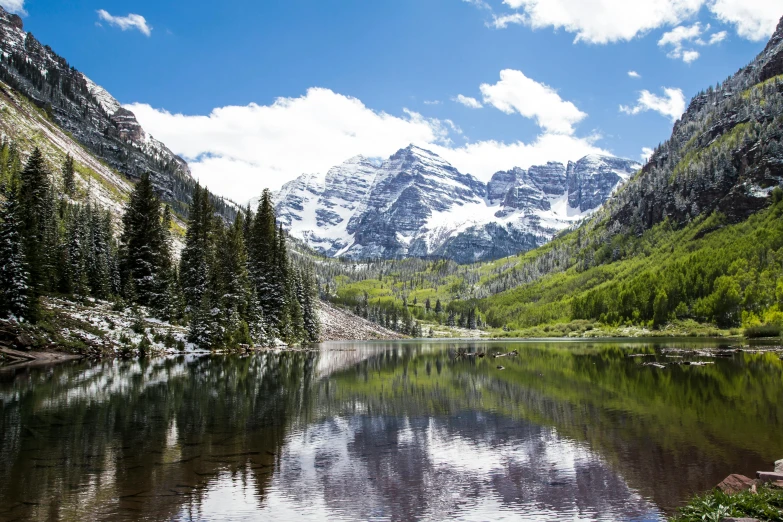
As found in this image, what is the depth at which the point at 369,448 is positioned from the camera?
24.8m

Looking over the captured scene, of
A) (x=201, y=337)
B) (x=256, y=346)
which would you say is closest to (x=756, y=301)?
(x=256, y=346)

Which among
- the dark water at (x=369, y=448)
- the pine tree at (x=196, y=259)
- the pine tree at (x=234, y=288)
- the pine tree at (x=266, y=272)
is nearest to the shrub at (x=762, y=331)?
the dark water at (x=369, y=448)

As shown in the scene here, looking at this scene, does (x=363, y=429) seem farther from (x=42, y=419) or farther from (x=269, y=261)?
(x=269, y=261)

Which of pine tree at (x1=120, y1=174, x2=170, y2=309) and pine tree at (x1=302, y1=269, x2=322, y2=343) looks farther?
pine tree at (x1=302, y1=269, x2=322, y2=343)

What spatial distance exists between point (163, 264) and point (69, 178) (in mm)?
79071

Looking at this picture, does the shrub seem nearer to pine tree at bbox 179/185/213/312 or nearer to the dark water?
the dark water

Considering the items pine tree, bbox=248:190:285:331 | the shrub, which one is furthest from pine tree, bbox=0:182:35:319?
the shrub

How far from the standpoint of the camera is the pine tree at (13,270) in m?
59.2

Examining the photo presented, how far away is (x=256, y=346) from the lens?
9881 centimetres

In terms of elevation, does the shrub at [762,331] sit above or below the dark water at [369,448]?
above

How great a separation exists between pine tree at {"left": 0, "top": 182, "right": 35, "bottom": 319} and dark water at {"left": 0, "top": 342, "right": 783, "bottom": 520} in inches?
608

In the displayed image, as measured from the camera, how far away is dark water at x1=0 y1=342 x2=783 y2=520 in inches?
666

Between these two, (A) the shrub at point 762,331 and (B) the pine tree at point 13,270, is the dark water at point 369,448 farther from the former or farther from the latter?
(A) the shrub at point 762,331

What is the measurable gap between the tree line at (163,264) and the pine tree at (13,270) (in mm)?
216
